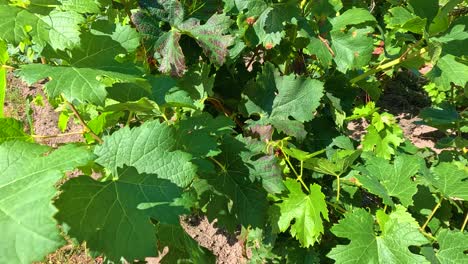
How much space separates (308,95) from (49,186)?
3.99ft

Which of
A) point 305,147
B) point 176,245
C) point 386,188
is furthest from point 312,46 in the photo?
point 176,245

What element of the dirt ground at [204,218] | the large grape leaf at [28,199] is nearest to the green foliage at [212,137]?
the large grape leaf at [28,199]

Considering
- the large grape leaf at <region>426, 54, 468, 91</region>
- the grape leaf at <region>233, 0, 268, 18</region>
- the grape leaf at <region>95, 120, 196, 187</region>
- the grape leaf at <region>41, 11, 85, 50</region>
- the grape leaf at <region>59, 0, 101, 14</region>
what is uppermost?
the grape leaf at <region>59, 0, 101, 14</region>

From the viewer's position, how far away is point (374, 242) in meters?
1.50

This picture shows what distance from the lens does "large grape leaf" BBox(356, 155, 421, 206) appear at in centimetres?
160

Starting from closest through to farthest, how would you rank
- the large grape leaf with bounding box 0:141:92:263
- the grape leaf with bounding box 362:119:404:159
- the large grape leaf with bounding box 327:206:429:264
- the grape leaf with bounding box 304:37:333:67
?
the large grape leaf with bounding box 0:141:92:263 < the large grape leaf with bounding box 327:206:429:264 < the grape leaf with bounding box 304:37:333:67 < the grape leaf with bounding box 362:119:404:159

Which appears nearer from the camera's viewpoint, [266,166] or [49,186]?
[49,186]

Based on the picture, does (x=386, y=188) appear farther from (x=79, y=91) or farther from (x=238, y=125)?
(x=79, y=91)

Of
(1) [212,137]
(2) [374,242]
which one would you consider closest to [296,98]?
(1) [212,137]

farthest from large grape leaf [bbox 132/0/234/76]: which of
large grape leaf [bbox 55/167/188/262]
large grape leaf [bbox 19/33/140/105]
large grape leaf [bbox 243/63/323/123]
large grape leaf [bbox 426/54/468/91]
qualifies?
large grape leaf [bbox 426/54/468/91]

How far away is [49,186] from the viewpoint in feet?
2.75

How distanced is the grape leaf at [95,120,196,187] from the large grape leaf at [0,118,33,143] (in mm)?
236

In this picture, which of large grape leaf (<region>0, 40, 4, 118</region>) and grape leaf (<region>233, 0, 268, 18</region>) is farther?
grape leaf (<region>233, 0, 268, 18</region>)

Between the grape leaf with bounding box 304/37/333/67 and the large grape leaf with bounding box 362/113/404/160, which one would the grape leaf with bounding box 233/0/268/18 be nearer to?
the grape leaf with bounding box 304/37/333/67
